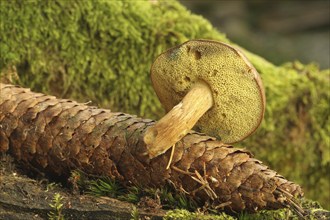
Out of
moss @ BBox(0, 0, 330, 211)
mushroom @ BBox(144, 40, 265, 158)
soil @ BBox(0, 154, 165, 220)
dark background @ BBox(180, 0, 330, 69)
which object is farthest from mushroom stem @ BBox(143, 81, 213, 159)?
dark background @ BBox(180, 0, 330, 69)

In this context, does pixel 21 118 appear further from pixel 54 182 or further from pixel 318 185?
pixel 318 185

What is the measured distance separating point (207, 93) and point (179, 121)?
0.16 meters

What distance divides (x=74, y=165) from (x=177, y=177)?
36 cm

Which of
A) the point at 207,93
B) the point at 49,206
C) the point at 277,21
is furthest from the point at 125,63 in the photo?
the point at 277,21

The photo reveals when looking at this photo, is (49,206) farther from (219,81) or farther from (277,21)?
(277,21)

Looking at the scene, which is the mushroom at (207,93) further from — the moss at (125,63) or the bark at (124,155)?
the moss at (125,63)

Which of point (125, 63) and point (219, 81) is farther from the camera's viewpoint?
point (125, 63)

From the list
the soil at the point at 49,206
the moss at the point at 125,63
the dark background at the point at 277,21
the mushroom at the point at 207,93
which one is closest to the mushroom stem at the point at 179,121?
the mushroom at the point at 207,93

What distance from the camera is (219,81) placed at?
2.04 meters

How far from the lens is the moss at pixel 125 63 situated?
2721 mm

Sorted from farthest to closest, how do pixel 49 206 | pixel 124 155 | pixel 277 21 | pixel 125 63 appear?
1. pixel 277 21
2. pixel 125 63
3. pixel 124 155
4. pixel 49 206

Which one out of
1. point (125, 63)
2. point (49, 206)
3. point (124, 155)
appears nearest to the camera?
point (49, 206)

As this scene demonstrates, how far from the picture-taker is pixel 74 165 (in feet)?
6.73

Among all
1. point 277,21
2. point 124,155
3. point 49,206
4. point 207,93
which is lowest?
point 49,206
